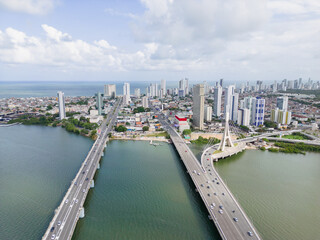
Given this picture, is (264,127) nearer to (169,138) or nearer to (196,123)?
(196,123)

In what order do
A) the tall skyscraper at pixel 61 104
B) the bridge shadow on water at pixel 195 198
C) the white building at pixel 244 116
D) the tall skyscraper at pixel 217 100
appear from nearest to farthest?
the bridge shadow on water at pixel 195 198 → the white building at pixel 244 116 → the tall skyscraper at pixel 61 104 → the tall skyscraper at pixel 217 100

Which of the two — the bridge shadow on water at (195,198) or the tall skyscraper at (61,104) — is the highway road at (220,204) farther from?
the tall skyscraper at (61,104)

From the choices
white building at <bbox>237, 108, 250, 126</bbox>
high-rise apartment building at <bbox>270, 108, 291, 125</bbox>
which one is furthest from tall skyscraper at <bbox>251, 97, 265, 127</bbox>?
high-rise apartment building at <bbox>270, 108, 291, 125</bbox>

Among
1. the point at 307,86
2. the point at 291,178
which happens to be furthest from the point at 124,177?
the point at 307,86

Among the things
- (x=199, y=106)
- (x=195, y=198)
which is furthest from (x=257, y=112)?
(x=195, y=198)

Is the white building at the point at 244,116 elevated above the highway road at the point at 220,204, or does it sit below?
above

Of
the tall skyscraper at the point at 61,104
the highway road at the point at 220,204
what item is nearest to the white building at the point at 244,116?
the highway road at the point at 220,204
